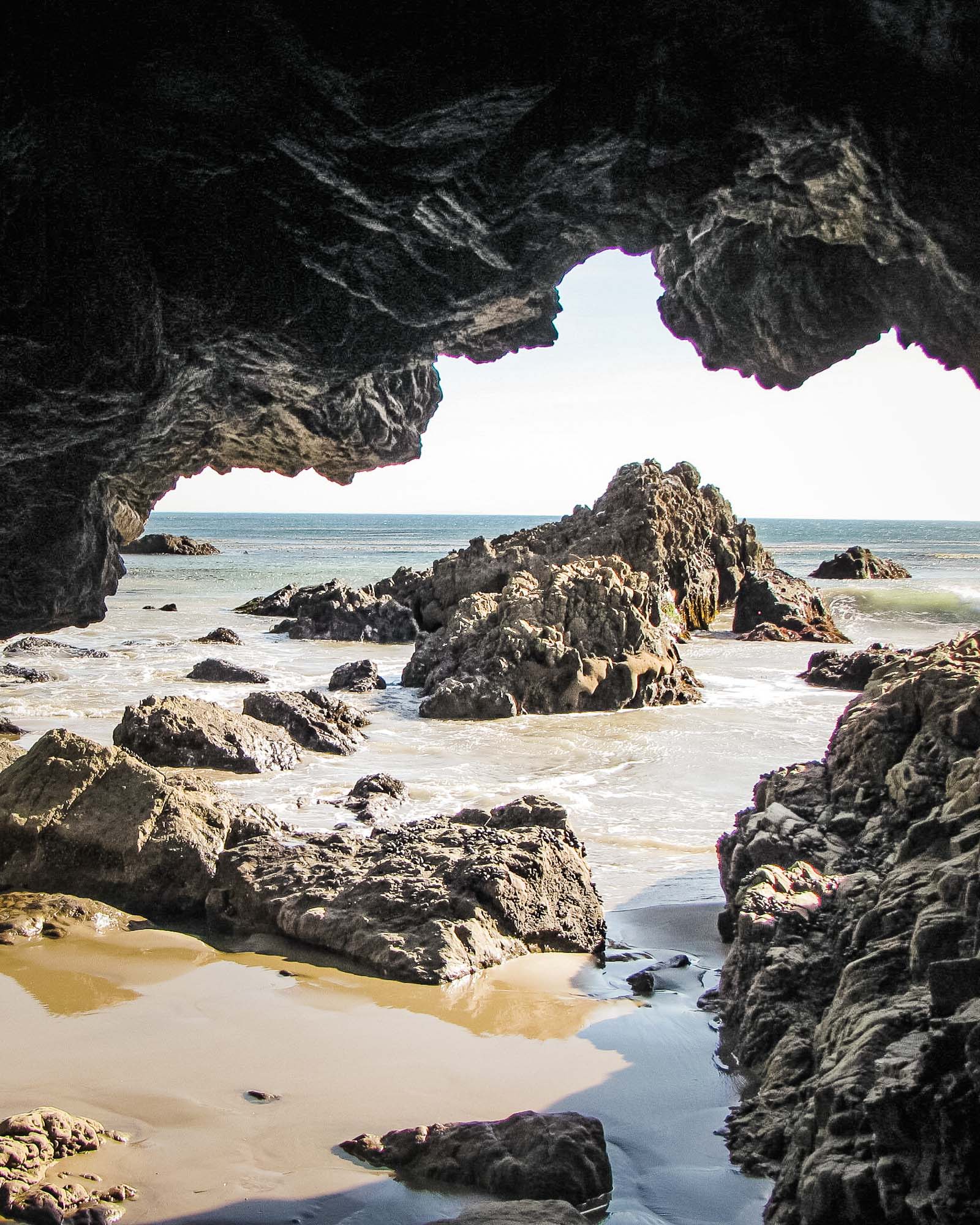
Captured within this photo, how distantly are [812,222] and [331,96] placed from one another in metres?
1.66

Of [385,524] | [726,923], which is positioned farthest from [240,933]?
[385,524]

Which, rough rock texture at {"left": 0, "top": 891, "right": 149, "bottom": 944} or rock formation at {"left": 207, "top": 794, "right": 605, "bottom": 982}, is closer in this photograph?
rock formation at {"left": 207, "top": 794, "right": 605, "bottom": 982}

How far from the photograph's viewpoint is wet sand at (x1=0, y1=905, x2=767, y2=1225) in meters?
2.64

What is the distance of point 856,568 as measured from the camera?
32.3 m

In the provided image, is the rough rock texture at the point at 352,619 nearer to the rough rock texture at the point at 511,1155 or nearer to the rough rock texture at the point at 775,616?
the rough rock texture at the point at 775,616

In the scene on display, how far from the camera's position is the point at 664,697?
11.3m

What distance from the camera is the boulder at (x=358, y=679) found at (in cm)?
1202

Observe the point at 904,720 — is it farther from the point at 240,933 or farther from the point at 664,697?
the point at 664,697

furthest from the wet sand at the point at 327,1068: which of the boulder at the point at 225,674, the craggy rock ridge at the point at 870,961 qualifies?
the boulder at the point at 225,674

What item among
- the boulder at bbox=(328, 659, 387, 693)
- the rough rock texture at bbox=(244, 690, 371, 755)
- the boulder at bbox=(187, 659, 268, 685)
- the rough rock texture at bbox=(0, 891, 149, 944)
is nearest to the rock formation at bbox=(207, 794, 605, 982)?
the rough rock texture at bbox=(0, 891, 149, 944)

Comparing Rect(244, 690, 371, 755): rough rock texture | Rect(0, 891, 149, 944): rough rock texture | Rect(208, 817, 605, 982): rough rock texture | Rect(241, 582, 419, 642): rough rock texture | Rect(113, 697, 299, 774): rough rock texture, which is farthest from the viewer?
Rect(241, 582, 419, 642): rough rock texture

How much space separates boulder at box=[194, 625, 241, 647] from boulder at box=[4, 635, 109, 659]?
6.21 ft

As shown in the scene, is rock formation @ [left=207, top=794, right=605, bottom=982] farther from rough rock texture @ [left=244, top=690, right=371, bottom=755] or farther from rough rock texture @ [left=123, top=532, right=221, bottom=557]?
rough rock texture @ [left=123, top=532, right=221, bottom=557]

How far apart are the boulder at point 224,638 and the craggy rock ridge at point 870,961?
13.1m
